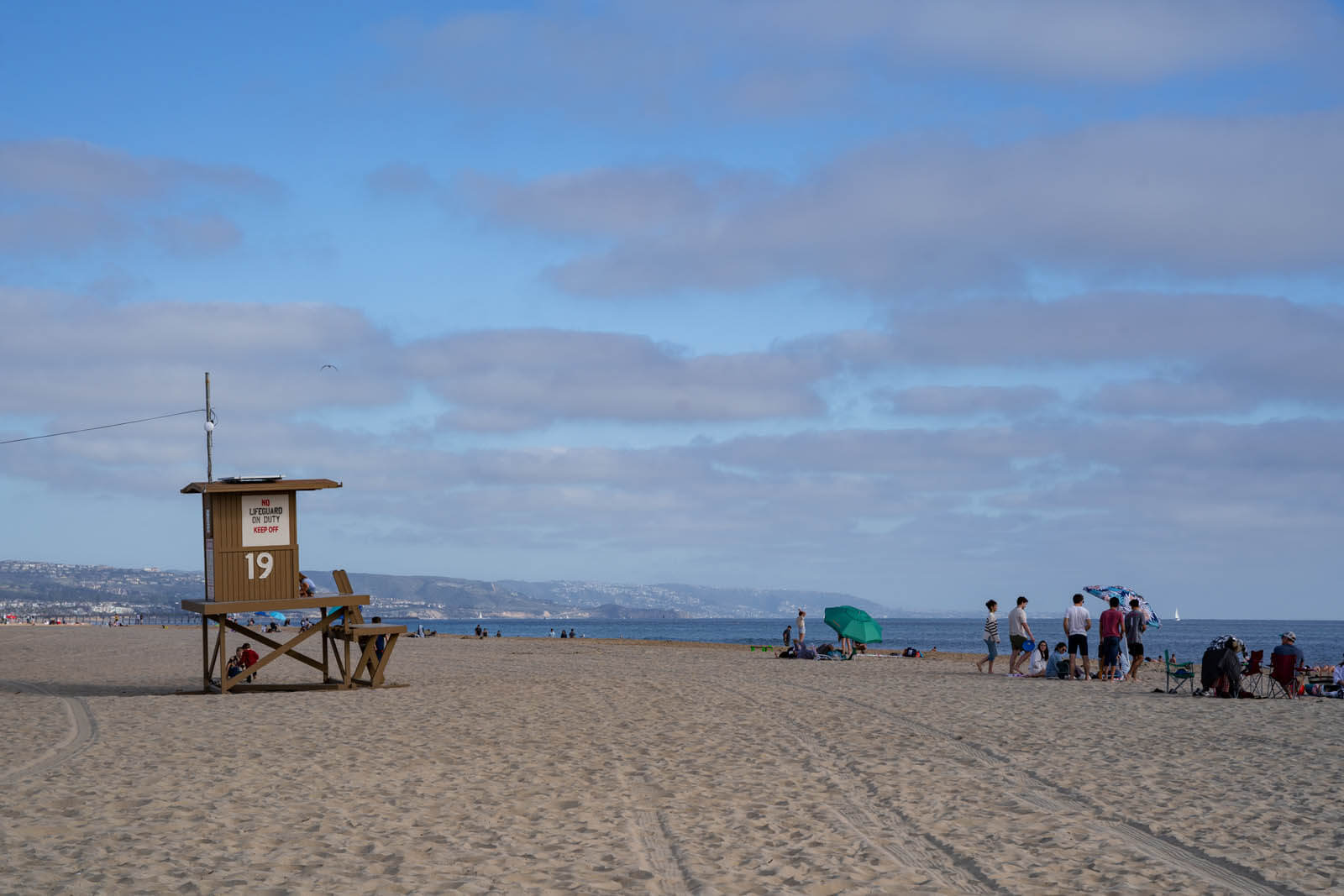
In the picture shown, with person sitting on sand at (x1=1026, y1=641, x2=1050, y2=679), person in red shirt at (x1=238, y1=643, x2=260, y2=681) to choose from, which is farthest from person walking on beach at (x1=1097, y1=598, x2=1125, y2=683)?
person in red shirt at (x1=238, y1=643, x2=260, y2=681)

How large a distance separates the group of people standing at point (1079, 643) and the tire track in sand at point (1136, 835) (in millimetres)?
9988

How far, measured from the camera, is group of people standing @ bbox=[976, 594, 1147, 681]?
20.8 metres

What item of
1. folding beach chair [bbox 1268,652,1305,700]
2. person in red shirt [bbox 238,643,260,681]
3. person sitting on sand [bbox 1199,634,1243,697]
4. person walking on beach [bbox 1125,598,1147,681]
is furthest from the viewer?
person walking on beach [bbox 1125,598,1147,681]

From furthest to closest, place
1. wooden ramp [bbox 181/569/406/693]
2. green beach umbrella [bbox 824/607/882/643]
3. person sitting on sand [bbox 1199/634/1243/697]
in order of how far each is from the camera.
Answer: green beach umbrella [bbox 824/607/882/643] → wooden ramp [bbox 181/569/406/693] → person sitting on sand [bbox 1199/634/1243/697]

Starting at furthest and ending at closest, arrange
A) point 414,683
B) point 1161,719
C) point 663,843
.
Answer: point 414,683
point 1161,719
point 663,843

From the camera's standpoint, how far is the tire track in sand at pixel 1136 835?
6543mm

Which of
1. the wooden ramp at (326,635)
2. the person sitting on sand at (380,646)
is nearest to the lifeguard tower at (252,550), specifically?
the wooden ramp at (326,635)

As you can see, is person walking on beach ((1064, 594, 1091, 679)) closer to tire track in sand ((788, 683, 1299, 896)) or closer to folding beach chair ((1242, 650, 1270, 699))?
folding beach chair ((1242, 650, 1270, 699))

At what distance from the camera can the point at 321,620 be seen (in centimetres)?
1938

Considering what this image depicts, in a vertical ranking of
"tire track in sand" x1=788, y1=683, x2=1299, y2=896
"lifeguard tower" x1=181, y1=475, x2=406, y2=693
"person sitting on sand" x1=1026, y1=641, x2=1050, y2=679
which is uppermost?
"lifeguard tower" x1=181, y1=475, x2=406, y2=693

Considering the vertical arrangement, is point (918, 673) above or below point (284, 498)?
below

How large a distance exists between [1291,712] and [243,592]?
50.6 ft

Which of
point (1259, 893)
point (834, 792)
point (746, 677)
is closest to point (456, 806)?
point (834, 792)

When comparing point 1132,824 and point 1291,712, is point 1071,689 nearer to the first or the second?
point 1291,712
